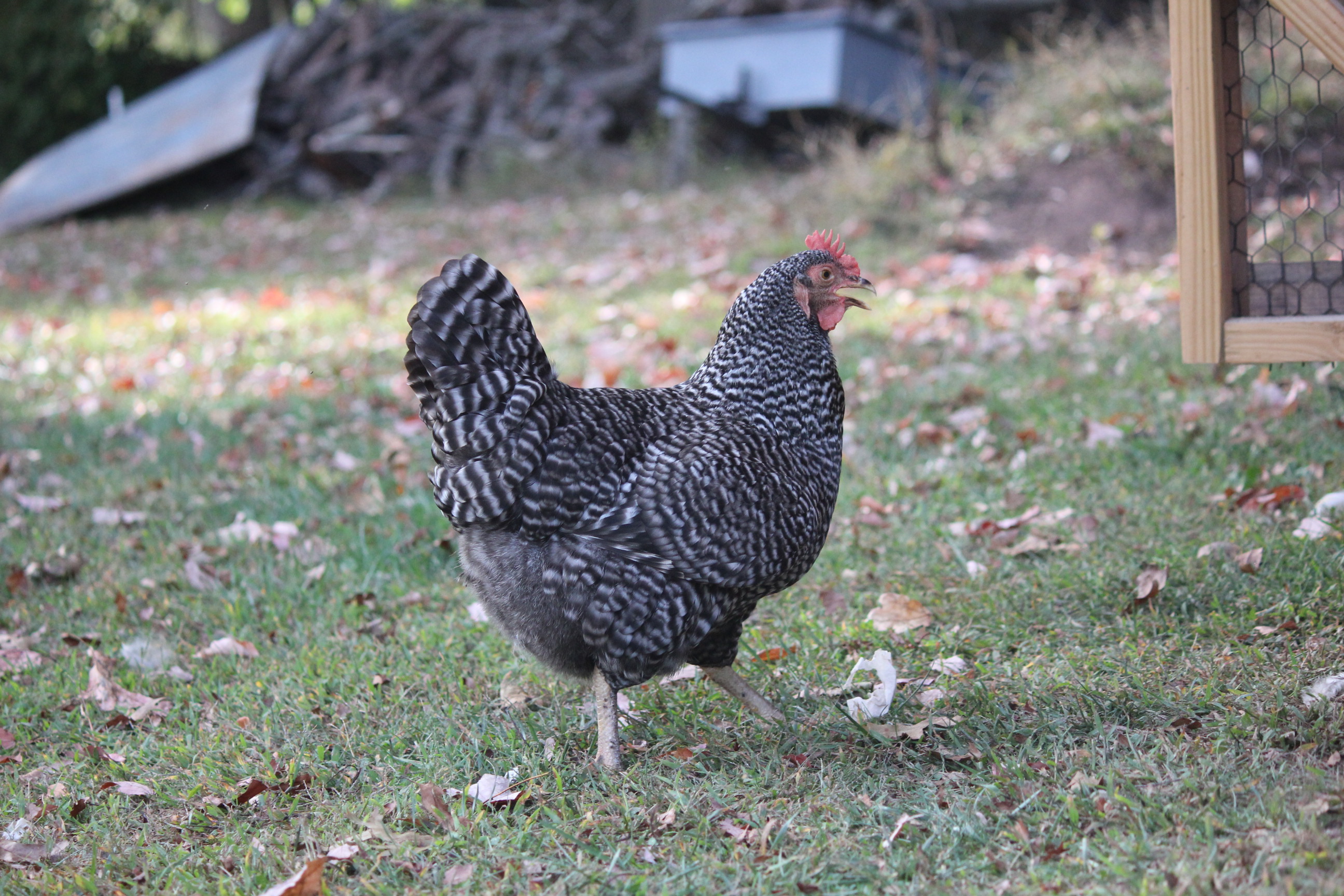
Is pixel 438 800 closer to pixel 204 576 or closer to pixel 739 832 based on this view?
pixel 739 832

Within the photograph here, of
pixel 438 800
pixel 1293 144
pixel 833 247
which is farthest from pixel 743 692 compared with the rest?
pixel 1293 144

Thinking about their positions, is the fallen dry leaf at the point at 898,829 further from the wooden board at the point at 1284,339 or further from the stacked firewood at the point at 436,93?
the stacked firewood at the point at 436,93

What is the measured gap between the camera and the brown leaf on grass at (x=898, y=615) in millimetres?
3645

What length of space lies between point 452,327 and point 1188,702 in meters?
2.11

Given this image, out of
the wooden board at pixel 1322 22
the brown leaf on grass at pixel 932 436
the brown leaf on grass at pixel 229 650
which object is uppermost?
the wooden board at pixel 1322 22

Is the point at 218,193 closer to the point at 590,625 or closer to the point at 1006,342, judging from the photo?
the point at 1006,342

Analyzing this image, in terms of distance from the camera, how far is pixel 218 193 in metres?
14.9

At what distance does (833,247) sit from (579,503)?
3.97 feet

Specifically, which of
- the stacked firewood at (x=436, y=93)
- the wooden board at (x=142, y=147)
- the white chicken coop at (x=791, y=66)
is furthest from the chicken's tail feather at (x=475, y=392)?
the wooden board at (x=142, y=147)

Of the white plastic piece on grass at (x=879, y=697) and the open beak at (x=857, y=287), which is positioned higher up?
the open beak at (x=857, y=287)

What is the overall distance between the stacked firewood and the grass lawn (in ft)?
24.4

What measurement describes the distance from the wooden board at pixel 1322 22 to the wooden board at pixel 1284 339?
56 centimetres

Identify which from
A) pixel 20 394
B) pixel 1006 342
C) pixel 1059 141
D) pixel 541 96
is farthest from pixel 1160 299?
pixel 541 96

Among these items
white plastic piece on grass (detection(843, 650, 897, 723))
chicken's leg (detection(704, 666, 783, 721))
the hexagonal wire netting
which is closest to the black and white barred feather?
chicken's leg (detection(704, 666, 783, 721))
